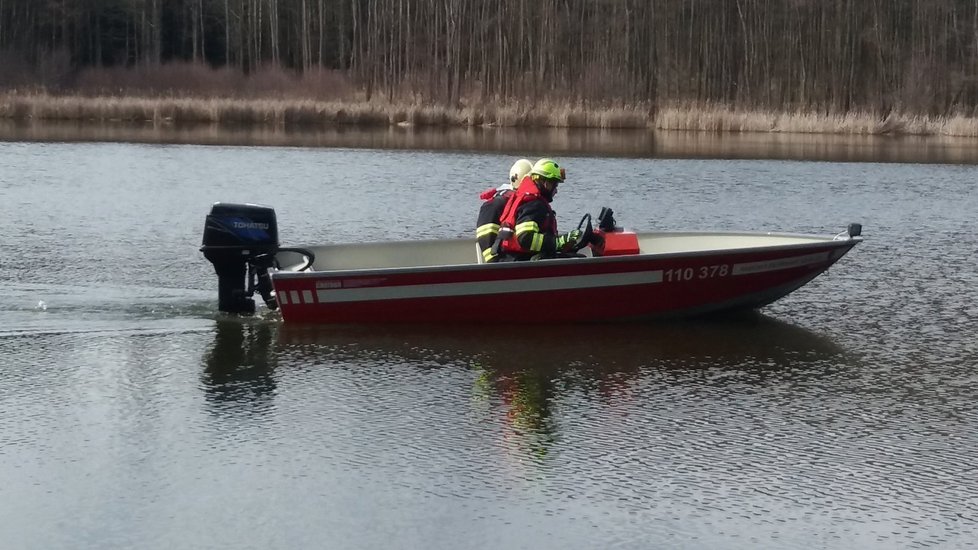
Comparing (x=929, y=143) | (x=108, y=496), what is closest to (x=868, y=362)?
(x=108, y=496)

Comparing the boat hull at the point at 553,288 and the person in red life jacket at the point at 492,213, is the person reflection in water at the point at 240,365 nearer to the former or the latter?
the boat hull at the point at 553,288

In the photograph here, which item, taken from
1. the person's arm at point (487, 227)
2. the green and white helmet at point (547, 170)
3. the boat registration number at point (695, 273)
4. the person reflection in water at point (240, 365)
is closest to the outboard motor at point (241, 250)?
the person reflection in water at point (240, 365)

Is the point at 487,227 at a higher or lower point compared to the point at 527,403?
higher

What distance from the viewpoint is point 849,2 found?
43500 millimetres

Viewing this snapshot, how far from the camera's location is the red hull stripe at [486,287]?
35.0 feet

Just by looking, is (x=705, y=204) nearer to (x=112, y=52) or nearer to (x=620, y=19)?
(x=620, y=19)

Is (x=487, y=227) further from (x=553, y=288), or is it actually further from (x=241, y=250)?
(x=241, y=250)

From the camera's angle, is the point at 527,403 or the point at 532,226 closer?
the point at 527,403

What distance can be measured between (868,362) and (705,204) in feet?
33.8

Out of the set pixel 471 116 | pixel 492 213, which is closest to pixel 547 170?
pixel 492 213

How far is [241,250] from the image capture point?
35.1 feet

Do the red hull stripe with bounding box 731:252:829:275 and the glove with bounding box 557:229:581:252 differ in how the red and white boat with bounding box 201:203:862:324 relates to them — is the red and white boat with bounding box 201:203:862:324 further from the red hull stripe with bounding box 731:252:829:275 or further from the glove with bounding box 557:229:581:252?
the glove with bounding box 557:229:581:252

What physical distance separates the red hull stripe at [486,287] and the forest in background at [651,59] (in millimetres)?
26465

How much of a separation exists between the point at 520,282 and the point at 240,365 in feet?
7.56
